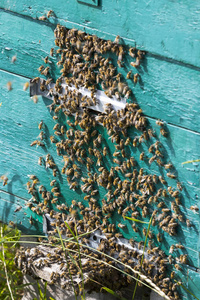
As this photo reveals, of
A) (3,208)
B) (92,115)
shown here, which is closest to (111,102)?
(92,115)

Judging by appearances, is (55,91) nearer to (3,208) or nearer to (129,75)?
(129,75)

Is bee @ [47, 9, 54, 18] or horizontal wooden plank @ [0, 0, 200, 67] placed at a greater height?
bee @ [47, 9, 54, 18]

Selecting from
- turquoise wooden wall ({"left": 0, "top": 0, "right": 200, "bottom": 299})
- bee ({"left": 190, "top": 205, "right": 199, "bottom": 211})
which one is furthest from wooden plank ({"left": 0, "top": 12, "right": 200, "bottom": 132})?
bee ({"left": 190, "top": 205, "right": 199, "bottom": 211})

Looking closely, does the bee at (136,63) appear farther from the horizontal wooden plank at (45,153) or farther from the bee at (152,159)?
the bee at (152,159)

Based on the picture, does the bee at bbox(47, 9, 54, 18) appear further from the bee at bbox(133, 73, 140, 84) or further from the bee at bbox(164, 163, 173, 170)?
the bee at bbox(164, 163, 173, 170)

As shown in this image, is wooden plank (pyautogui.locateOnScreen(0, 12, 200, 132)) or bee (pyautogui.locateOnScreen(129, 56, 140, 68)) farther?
bee (pyautogui.locateOnScreen(129, 56, 140, 68))

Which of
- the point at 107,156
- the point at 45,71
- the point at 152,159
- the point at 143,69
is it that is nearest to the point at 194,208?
the point at 152,159

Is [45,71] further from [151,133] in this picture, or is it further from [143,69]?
[151,133]
